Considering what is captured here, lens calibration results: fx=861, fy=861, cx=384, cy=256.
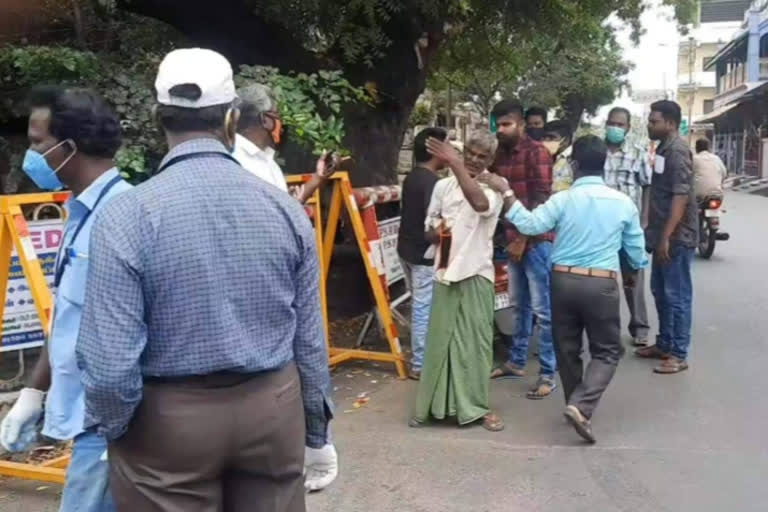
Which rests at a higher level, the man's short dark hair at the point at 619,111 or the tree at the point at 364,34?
the tree at the point at 364,34

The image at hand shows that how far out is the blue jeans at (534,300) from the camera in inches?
232

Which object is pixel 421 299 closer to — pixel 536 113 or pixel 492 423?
pixel 492 423

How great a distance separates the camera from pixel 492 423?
17.0 ft

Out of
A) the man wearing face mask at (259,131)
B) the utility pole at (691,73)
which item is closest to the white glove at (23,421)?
the man wearing face mask at (259,131)

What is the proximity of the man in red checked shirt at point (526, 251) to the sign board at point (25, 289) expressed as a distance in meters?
2.87

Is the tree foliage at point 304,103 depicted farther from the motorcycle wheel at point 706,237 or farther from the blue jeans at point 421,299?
the motorcycle wheel at point 706,237

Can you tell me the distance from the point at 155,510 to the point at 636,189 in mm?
5852

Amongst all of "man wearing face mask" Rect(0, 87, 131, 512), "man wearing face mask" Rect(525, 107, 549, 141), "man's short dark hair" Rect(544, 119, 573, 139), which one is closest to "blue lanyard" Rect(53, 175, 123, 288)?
"man wearing face mask" Rect(0, 87, 131, 512)

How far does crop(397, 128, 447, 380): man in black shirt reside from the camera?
19.8 feet

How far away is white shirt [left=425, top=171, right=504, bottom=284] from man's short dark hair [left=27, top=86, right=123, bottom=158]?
2666 mm

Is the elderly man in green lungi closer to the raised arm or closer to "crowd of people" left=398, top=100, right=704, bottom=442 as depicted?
"crowd of people" left=398, top=100, right=704, bottom=442

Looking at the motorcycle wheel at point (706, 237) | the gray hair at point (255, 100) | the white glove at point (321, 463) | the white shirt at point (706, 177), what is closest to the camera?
the white glove at point (321, 463)

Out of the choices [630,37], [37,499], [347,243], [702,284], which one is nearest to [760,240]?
[630,37]

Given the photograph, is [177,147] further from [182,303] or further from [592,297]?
[592,297]
